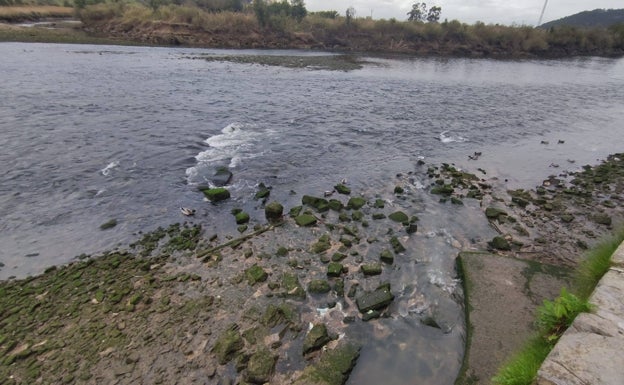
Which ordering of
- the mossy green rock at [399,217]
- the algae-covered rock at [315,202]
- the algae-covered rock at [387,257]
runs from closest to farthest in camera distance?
the algae-covered rock at [387,257] < the mossy green rock at [399,217] < the algae-covered rock at [315,202]

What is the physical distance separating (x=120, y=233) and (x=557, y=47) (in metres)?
133

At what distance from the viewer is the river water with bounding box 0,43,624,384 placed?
11.4 metres

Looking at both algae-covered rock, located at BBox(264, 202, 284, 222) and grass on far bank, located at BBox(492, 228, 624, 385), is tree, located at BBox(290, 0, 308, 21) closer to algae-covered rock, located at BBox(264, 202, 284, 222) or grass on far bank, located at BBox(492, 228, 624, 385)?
algae-covered rock, located at BBox(264, 202, 284, 222)

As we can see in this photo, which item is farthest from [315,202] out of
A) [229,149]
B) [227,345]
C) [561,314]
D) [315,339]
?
[561,314]

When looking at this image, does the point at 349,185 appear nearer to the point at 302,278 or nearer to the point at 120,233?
the point at 302,278

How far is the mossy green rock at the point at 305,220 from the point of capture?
13273mm

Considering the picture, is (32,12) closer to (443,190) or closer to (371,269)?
(443,190)

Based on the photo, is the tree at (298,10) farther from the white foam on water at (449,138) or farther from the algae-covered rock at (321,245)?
the algae-covered rock at (321,245)

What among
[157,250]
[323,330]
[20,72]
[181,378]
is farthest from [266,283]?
[20,72]

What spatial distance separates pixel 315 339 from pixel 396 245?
16.9ft

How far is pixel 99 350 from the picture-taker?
7930 mm

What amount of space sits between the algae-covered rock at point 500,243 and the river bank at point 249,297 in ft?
0.19

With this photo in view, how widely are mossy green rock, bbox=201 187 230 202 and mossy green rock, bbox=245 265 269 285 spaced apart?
5.32 meters

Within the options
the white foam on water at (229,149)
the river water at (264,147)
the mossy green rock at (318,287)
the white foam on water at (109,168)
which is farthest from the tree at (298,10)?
the mossy green rock at (318,287)
